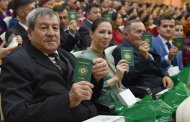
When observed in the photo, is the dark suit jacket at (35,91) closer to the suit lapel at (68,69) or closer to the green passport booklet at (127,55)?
the suit lapel at (68,69)

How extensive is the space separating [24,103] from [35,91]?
0.16 m

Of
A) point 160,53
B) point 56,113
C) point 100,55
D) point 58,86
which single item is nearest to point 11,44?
point 100,55

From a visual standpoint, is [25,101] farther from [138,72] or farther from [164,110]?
[138,72]

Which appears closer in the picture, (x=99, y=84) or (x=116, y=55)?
(x=99, y=84)

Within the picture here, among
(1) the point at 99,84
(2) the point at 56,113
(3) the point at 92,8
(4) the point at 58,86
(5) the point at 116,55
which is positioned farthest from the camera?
(3) the point at 92,8

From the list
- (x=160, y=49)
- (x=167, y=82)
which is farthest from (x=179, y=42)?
(x=167, y=82)

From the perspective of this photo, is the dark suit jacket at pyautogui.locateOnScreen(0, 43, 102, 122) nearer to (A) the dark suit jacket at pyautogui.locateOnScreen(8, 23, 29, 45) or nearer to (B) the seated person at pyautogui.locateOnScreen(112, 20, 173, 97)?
(A) the dark suit jacket at pyautogui.locateOnScreen(8, 23, 29, 45)

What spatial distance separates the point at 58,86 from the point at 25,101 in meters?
0.27

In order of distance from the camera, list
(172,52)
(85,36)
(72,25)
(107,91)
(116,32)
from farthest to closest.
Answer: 1. (116,32)
2. (85,36)
3. (72,25)
4. (172,52)
5. (107,91)

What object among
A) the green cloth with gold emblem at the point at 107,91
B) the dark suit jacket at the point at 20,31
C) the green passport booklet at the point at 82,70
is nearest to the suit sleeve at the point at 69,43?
the dark suit jacket at the point at 20,31

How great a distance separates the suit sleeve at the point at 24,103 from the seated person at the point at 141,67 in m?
1.41

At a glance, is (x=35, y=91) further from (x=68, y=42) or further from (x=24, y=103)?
(x=68, y=42)

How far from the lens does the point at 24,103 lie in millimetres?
1911

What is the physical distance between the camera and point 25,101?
6.32 feet
